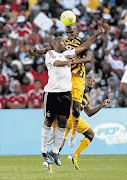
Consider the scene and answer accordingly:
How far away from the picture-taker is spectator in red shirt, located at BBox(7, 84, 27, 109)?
1428 cm

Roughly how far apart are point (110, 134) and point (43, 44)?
16.6 ft

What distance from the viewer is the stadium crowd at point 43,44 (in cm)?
1491

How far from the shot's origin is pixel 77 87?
9414 millimetres

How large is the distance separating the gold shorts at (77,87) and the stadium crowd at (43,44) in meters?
4.96

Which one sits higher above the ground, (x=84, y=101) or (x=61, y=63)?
(x=61, y=63)

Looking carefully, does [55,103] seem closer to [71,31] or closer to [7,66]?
[71,31]

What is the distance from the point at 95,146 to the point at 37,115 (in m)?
1.94

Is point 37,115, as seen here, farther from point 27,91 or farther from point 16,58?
point 16,58

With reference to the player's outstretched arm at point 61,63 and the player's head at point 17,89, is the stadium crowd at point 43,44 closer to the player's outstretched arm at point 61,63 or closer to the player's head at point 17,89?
the player's head at point 17,89

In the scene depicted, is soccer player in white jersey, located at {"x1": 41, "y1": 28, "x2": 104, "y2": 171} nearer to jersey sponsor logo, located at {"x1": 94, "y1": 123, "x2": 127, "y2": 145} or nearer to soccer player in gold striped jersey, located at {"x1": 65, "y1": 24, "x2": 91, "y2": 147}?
soccer player in gold striped jersey, located at {"x1": 65, "y1": 24, "x2": 91, "y2": 147}

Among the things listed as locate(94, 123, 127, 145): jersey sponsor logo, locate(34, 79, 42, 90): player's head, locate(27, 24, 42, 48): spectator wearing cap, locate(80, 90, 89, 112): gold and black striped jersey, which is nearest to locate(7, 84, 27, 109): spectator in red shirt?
locate(34, 79, 42, 90): player's head

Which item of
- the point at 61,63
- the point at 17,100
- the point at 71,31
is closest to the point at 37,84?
the point at 17,100

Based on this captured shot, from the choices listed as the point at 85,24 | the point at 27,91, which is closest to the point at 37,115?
the point at 27,91

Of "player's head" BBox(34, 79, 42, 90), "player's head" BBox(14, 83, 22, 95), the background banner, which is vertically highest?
"player's head" BBox(34, 79, 42, 90)
